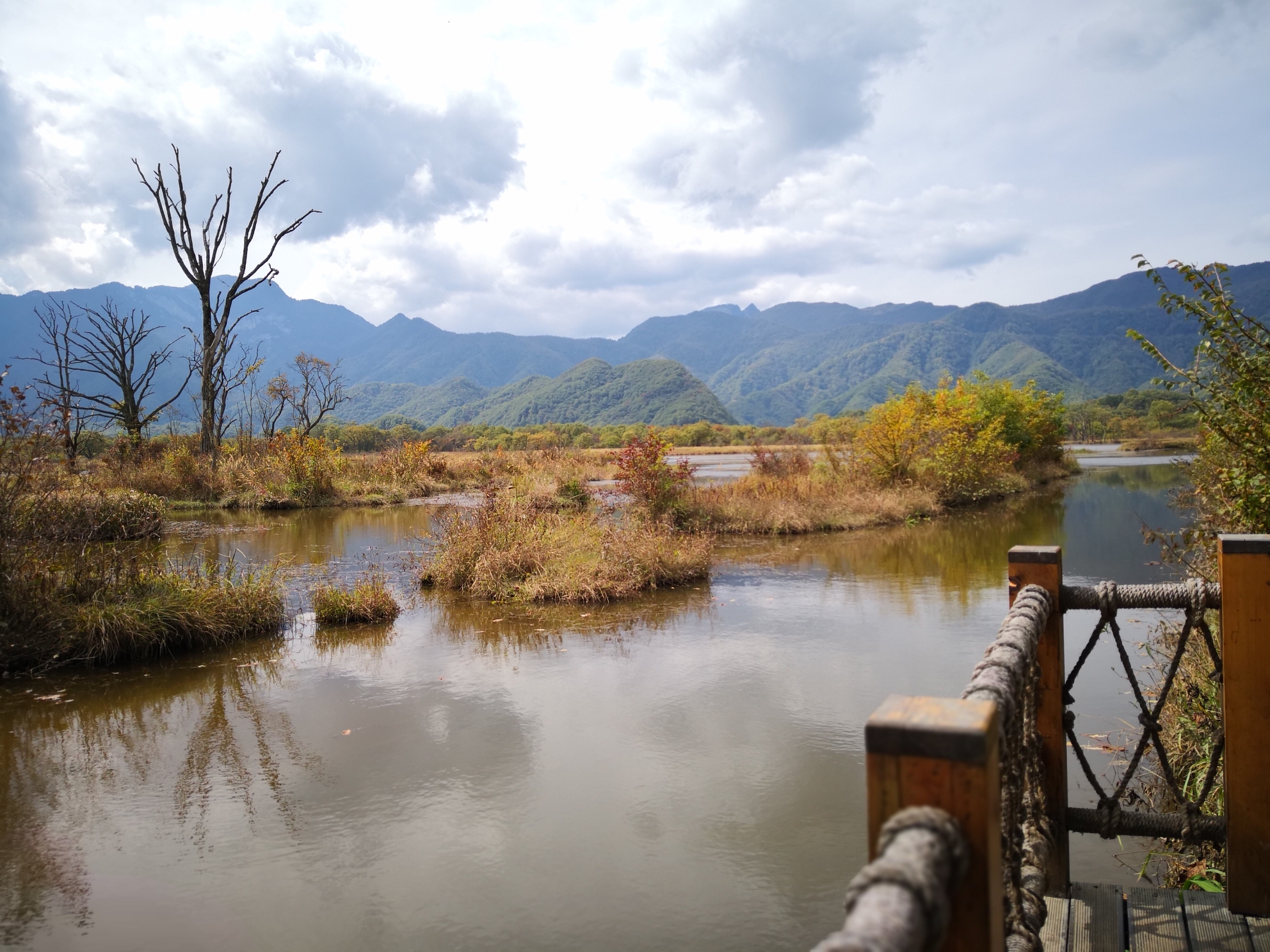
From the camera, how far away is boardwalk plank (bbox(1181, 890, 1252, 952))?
2.53 meters

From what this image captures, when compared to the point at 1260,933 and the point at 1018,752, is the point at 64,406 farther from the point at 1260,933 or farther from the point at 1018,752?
the point at 1260,933

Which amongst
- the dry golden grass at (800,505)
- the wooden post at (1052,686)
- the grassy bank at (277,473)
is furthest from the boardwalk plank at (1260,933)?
the grassy bank at (277,473)

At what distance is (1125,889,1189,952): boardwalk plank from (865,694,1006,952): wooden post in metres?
1.95

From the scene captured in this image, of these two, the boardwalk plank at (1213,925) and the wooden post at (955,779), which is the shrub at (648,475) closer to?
the boardwalk plank at (1213,925)

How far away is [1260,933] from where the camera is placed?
2.55 meters

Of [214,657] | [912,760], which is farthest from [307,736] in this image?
[912,760]

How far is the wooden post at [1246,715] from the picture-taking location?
8.21 feet

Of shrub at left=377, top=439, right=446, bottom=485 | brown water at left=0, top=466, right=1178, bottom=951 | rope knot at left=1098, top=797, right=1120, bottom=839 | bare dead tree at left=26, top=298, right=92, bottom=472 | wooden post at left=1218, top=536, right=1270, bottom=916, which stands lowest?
brown water at left=0, top=466, right=1178, bottom=951

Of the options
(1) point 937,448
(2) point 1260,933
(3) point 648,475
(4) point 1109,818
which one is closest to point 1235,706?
(4) point 1109,818

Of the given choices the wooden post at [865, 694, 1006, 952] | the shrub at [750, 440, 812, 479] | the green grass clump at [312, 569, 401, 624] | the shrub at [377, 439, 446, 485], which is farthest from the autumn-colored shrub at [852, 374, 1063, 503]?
the wooden post at [865, 694, 1006, 952]

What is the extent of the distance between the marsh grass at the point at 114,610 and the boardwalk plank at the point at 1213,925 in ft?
26.5

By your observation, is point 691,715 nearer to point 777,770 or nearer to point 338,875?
point 777,770

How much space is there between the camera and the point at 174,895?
3.82 m

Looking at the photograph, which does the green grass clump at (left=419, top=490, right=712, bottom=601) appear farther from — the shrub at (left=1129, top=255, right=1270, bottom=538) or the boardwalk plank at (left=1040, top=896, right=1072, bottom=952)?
the boardwalk plank at (left=1040, top=896, right=1072, bottom=952)
